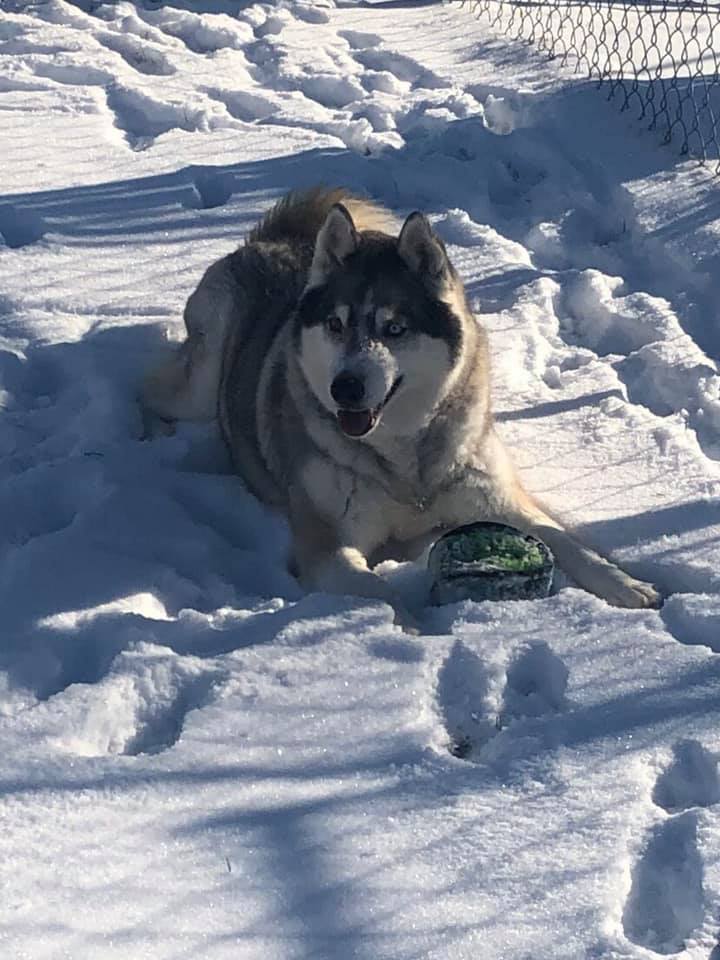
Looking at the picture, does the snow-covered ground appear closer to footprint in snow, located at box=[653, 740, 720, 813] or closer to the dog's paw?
footprint in snow, located at box=[653, 740, 720, 813]

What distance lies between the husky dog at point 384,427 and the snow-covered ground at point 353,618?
0.50ft

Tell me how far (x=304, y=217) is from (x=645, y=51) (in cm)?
357

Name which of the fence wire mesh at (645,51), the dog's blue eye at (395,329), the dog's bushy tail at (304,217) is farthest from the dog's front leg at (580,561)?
the fence wire mesh at (645,51)

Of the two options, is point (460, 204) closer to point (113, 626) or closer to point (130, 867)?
point (113, 626)

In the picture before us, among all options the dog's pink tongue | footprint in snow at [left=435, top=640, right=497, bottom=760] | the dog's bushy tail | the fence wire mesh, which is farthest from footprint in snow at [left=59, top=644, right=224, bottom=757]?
the fence wire mesh

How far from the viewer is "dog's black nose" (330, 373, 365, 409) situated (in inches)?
153

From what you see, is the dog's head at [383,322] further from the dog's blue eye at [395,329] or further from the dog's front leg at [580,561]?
the dog's front leg at [580,561]

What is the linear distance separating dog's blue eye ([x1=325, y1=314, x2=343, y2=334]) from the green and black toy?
2.42 feet

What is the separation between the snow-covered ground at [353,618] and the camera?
2.59 meters

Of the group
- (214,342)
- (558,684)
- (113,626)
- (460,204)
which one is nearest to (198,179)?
Answer: (460,204)

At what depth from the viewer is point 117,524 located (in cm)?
412

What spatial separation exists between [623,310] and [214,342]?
5.70 feet

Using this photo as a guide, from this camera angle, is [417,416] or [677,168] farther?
[677,168]

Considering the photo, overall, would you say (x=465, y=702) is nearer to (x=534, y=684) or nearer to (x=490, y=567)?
(x=534, y=684)
